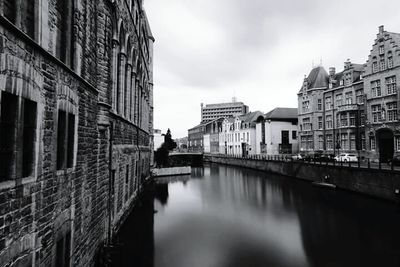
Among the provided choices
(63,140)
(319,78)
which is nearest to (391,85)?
(319,78)

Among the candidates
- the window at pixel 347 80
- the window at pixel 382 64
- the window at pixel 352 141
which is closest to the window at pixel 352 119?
the window at pixel 352 141

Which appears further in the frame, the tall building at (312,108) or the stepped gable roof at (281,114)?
the stepped gable roof at (281,114)

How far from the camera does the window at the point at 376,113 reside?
29.3 meters

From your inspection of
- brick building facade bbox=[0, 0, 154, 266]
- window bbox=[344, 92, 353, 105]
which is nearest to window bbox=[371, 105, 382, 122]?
window bbox=[344, 92, 353, 105]

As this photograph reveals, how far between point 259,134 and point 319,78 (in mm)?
18576

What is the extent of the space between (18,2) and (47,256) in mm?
4701

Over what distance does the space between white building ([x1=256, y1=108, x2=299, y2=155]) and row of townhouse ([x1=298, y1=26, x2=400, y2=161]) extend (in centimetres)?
755

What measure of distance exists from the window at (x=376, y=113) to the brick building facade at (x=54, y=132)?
107 feet

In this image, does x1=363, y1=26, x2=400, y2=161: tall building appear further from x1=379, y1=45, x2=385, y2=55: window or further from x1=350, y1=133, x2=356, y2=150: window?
x1=350, y1=133, x2=356, y2=150: window

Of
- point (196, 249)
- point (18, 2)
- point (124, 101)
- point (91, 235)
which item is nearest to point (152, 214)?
point (196, 249)

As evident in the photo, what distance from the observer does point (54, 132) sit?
502cm

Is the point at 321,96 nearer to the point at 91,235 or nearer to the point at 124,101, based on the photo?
the point at 124,101

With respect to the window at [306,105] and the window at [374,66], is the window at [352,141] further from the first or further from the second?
the window at [306,105]

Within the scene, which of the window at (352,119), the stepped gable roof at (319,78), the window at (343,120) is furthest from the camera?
the stepped gable roof at (319,78)
